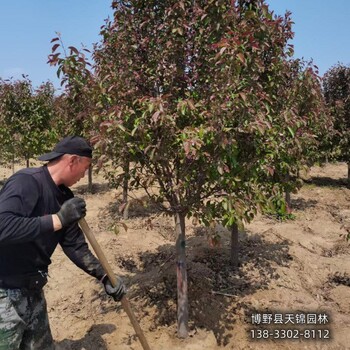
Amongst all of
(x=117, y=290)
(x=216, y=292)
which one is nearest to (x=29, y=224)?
(x=117, y=290)

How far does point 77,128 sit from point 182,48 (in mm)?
9029

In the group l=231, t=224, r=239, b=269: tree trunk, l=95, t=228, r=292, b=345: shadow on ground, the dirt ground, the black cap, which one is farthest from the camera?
l=231, t=224, r=239, b=269: tree trunk

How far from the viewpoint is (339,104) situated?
1370 cm

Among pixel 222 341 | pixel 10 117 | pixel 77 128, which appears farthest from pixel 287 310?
pixel 10 117

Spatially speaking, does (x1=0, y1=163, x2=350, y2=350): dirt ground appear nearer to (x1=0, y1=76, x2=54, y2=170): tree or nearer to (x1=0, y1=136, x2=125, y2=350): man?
(x1=0, y1=136, x2=125, y2=350): man

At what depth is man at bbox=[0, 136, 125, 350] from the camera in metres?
2.73

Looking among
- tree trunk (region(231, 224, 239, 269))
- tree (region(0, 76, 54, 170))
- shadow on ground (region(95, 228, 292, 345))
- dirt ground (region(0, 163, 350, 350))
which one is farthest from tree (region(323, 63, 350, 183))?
tree (region(0, 76, 54, 170))

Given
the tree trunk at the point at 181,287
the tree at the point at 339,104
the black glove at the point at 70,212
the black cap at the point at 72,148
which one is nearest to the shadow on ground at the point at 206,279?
the tree trunk at the point at 181,287

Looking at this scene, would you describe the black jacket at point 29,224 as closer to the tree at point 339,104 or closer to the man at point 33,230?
the man at point 33,230

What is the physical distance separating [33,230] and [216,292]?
3.55 meters

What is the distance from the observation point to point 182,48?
12.6 feet

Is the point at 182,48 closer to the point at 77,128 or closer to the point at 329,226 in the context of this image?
the point at 329,226

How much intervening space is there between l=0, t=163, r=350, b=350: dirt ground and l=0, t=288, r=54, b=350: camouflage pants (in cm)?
107

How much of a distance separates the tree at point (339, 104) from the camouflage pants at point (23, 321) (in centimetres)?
1304
